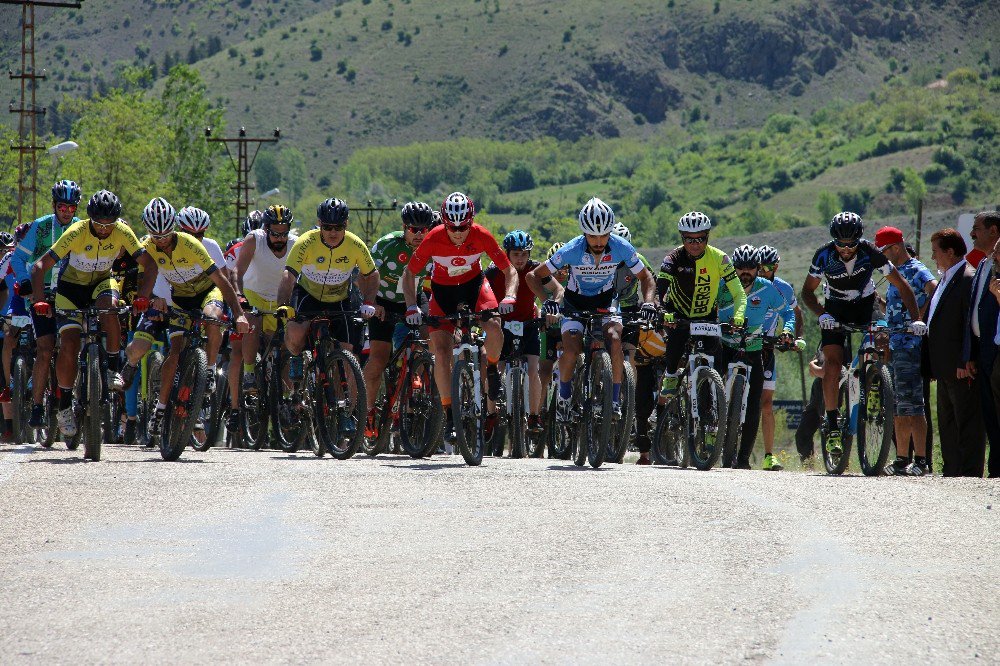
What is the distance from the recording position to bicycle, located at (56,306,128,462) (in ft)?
40.3

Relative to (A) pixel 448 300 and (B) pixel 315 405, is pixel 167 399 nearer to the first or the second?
(B) pixel 315 405

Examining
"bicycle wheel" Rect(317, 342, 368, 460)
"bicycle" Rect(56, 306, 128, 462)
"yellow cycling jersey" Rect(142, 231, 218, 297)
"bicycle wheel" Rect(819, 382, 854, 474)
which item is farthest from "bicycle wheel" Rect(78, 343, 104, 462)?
"bicycle wheel" Rect(819, 382, 854, 474)

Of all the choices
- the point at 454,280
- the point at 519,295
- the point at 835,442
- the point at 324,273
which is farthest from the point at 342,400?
the point at 835,442

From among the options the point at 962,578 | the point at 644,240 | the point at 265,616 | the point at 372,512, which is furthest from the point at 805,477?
the point at 644,240

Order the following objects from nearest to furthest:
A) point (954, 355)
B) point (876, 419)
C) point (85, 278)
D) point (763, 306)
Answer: point (876, 419) → point (954, 355) → point (85, 278) → point (763, 306)

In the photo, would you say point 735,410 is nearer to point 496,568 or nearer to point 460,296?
point 460,296

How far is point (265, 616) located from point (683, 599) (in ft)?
5.40

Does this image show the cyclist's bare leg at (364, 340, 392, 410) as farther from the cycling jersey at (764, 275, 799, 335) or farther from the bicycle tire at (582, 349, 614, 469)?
the cycling jersey at (764, 275, 799, 335)

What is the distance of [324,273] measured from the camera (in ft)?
45.6

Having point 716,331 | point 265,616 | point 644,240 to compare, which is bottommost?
point 265,616

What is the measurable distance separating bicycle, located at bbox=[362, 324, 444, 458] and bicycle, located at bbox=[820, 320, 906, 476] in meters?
3.21

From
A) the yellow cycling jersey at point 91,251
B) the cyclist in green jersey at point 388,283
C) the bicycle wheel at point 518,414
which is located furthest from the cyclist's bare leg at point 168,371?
the bicycle wheel at point 518,414

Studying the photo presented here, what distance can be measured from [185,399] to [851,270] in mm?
5360

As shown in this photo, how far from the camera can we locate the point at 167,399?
529 inches
